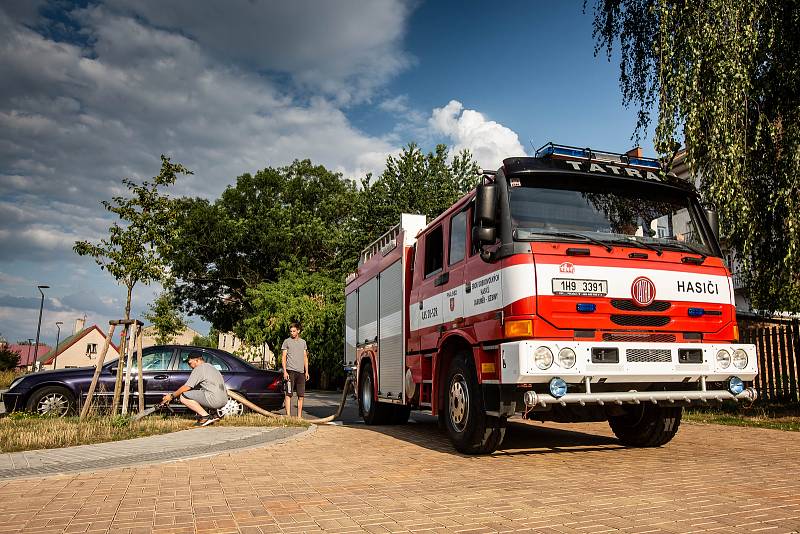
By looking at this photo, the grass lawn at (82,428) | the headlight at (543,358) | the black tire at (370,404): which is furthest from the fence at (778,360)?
the grass lawn at (82,428)

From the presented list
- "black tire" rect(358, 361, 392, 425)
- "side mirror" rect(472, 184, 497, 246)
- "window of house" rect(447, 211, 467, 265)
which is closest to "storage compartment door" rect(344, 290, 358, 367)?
"black tire" rect(358, 361, 392, 425)

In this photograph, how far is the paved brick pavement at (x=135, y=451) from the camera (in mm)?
6445

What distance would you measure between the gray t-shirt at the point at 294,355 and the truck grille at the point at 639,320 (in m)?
7.22

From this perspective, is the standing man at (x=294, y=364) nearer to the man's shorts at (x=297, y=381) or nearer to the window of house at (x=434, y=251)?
the man's shorts at (x=297, y=381)

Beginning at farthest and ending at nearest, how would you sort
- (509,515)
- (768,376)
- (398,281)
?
1. (768,376)
2. (398,281)
3. (509,515)

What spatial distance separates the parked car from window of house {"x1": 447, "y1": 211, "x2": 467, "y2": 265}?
608 centimetres

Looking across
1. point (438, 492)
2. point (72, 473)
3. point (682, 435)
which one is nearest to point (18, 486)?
point (72, 473)

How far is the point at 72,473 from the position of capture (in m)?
6.12

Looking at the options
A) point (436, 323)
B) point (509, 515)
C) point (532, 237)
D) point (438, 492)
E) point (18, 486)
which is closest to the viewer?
point (509, 515)

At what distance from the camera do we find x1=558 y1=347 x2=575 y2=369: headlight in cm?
622

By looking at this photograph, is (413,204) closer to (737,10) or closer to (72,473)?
(737,10)

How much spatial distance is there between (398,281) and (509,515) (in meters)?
5.81

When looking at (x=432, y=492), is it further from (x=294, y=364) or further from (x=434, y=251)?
(x=294, y=364)

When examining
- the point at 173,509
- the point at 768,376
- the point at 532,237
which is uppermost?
the point at 532,237
